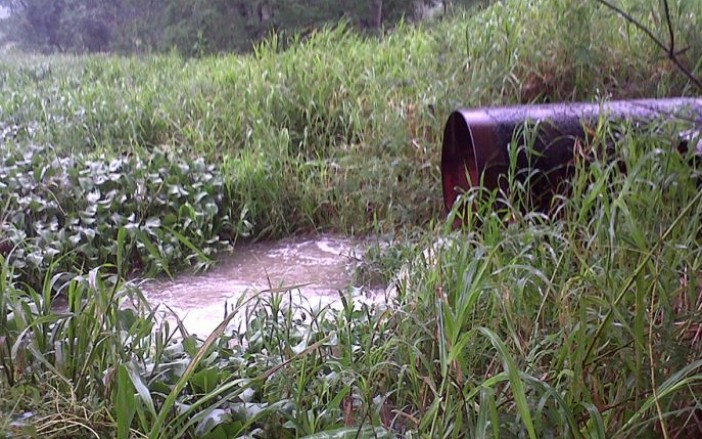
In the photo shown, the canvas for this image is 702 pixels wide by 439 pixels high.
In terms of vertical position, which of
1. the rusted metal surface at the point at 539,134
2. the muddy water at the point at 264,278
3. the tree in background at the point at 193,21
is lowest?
the muddy water at the point at 264,278

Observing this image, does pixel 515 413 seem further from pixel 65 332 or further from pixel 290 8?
pixel 290 8

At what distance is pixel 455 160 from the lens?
3.77m

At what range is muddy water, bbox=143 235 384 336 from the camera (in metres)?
2.95

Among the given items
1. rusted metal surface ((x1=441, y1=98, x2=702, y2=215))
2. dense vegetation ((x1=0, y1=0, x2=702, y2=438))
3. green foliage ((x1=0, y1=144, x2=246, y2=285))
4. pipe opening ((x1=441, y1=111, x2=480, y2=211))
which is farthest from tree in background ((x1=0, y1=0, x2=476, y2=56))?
rusted metal surface ((x1=441, y1=98, x2=702, y2=215))

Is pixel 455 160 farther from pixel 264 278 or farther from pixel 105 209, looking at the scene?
pixel 105 209

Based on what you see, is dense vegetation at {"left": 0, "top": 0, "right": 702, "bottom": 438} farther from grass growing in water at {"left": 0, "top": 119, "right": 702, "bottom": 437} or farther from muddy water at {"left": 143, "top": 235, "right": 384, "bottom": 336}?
muddy water at {"left": 143, "top": 235, "right": 384, "bottom": 336}

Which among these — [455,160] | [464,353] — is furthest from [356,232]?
[464,353]

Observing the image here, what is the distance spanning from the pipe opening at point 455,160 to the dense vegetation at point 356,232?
0.13 metres

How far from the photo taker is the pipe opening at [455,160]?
3.67 m

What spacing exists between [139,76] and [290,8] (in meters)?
1.54

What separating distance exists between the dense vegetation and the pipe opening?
5.3 inches

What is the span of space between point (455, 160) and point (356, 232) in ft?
2.11

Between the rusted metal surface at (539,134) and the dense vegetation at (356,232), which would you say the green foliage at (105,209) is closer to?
the dense vegetation at (356,232)

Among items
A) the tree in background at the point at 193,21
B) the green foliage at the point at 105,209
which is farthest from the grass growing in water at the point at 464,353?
the tree in background at the point at 193,21
